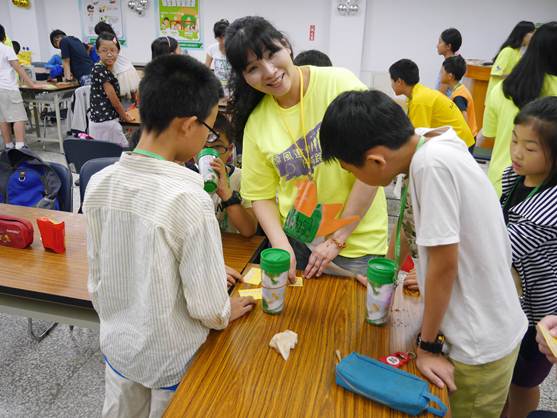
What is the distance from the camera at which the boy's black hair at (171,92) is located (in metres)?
0.93

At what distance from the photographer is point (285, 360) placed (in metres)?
1.00

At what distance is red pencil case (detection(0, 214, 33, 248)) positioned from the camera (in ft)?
5.33

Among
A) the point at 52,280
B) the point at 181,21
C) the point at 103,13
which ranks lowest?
the point at 52,280

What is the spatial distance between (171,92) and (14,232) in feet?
3.55

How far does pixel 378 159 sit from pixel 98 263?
709mm

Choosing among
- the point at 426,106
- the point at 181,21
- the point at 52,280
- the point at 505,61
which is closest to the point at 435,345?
the point at 52,280

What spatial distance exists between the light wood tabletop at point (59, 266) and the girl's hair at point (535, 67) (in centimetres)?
129

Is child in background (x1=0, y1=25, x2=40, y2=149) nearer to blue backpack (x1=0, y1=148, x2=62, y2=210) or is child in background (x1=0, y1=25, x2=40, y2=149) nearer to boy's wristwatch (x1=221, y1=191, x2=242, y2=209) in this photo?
blue backpack (x1=0, y1=148, x2=62, y2=210)

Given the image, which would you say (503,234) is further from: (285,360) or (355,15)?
(355,15)

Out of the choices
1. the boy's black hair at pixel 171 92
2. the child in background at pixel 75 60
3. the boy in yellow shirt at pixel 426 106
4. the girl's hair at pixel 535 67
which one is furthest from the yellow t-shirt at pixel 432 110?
the child in background at pixel 75 60

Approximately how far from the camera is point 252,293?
4.24 feet

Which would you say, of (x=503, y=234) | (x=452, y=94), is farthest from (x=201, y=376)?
(x=452, y=94)

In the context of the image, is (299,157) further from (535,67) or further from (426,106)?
(426,106)

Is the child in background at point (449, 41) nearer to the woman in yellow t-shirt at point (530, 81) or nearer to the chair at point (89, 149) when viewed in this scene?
the woman in yellow t-shirt at point (530, 81)
